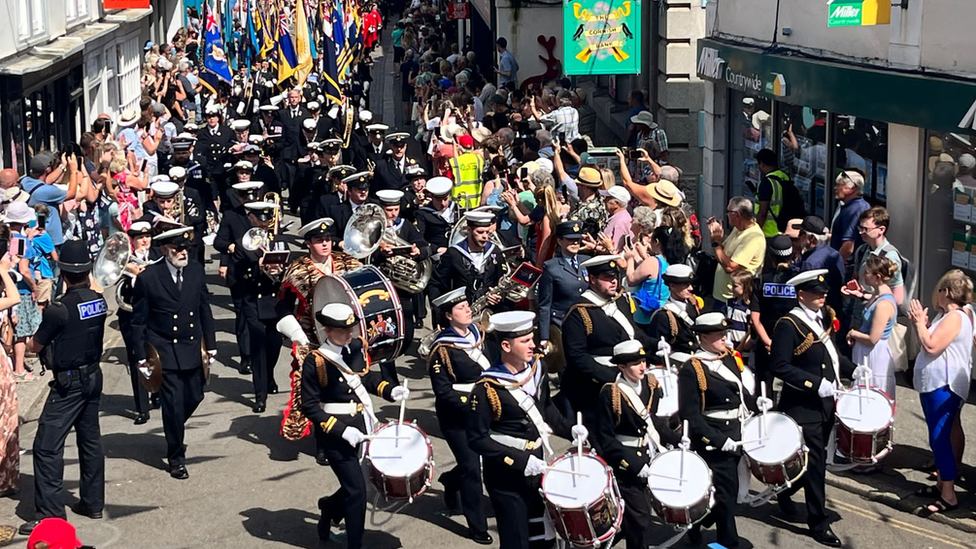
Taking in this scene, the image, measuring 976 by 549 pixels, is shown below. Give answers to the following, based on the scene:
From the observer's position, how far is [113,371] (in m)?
14.6

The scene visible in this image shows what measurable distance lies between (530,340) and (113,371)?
7285 mm

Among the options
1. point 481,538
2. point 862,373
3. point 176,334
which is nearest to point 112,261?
point 176,334

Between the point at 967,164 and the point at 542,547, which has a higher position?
the point at 967,164

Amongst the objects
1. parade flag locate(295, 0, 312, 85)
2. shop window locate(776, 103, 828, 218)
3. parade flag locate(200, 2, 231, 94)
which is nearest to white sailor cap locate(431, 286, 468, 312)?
shop window locate(776, 103, 828, 218)

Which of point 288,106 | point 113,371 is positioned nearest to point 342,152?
point 288,106

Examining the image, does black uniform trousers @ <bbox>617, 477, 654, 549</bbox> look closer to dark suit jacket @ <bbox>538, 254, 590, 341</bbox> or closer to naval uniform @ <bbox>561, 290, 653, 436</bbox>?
naval uniform @ <bbox>561, 290, 653, 436</bbox>

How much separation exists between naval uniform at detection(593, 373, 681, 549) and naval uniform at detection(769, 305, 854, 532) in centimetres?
123

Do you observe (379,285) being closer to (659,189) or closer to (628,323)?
(628,323)

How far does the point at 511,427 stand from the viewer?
8500 mm

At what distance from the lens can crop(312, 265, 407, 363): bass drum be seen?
1143cm

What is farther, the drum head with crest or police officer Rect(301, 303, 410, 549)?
the drum head with crest

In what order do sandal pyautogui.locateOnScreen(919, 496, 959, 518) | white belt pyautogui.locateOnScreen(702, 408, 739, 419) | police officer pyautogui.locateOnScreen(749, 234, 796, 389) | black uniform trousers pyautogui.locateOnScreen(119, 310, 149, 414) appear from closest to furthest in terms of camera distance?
white belt pyautogui.locateOnScreen(702, 408, 739, 419) → sandal pyautogui.locateOnScreen(919, 496, 959, 518) → police officer pyautogui.locateOnScreen(749, 234, 796, 389) → black uniform trousers pyautogui.locateOnScreen(119, 310, 149, 414)

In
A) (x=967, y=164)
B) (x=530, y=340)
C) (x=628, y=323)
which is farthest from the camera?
(x=967, y=164)

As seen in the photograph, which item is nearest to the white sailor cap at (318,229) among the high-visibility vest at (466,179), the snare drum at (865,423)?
the snare drum at (865,423)
